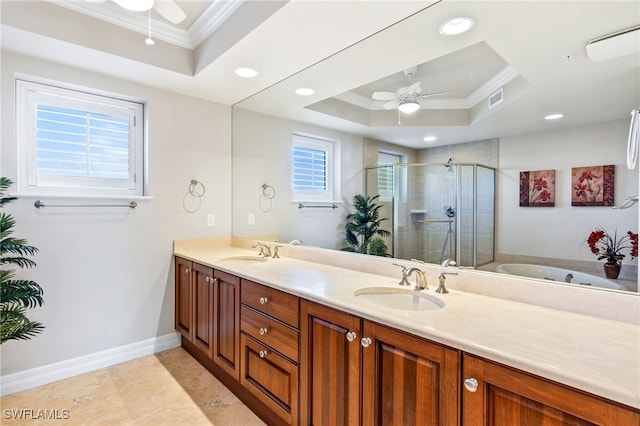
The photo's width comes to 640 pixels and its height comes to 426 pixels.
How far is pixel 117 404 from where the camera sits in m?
1.96

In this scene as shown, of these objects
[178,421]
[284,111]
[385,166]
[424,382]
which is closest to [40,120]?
[284,111]

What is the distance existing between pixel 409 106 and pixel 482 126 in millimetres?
431

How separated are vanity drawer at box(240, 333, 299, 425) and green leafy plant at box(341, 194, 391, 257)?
806 millimetres

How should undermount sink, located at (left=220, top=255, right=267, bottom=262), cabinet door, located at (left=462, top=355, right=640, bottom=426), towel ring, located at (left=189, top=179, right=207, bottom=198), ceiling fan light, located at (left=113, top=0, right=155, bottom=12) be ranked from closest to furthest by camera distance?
cabinet door, located at (left=462, top=355, right=640, bottom=426) → ceiling fan light, located at (left=113, top=0, right=155, bottom=12) → undermount sink, located at (left=220, top=255, right=267, bottom=262) → towel ring, located at (left=189, top=179, right=207, bottom=198)

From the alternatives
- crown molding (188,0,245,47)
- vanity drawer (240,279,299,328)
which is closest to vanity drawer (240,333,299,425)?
vanity drawer (240,279,299,328)

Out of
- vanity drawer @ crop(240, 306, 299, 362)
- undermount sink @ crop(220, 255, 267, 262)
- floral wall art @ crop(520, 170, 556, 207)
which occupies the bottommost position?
vanity drawer @ crop(240, 306, 299, 362)

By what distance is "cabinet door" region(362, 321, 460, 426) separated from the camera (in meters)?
0.97

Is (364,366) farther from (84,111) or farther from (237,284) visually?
(84,111)

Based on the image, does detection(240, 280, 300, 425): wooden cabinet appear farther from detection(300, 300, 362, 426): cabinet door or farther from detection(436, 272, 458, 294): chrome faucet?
detection(436, 272, 458, 294): chrome faucet

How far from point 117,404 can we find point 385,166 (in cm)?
223

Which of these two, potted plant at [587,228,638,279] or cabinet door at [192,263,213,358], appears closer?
potted plant at [587,228,638,279]

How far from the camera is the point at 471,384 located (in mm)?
914

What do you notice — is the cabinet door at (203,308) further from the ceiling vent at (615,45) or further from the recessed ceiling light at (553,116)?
the ceiling vent at (615,45)

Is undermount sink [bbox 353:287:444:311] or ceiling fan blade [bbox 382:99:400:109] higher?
ceiling fan blade [bbox 382:99:400:109]
